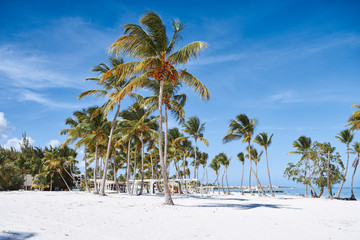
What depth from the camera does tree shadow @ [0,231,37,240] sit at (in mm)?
5134

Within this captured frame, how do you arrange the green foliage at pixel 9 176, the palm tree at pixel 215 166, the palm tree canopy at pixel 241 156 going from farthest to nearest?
the palm tree at pixel 215 166 < the palm tree canopy at pixel 241 156 < the green foliage at pixel 9 176

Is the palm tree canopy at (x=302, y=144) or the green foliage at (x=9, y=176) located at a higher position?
the palm tree canopy at (x=302, y=144)

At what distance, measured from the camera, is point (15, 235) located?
5344 mm

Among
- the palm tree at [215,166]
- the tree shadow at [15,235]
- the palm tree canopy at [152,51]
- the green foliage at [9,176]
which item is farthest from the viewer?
the palm tree at [215,166]

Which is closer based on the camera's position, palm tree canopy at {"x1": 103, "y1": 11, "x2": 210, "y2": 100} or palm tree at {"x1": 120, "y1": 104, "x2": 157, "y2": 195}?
palm tree canopy at {"x1": 103, "y1": 11, "x2": 210, "y2": 100}

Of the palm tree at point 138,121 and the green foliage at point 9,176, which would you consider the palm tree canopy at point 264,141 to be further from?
the green foliage at point 9,176

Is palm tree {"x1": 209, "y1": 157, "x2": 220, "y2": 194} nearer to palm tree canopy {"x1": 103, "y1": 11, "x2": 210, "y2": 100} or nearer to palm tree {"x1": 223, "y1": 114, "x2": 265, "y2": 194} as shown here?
palm tree {"x1": 223, "y1": 114, "x2": 265, "y2": 194}

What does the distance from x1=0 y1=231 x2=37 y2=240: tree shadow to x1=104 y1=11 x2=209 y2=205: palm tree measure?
816 centimetres

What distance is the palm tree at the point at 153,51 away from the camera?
13008 millimetres

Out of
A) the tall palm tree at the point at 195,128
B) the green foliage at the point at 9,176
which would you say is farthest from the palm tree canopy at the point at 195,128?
Result: the green foliage at the point at 9,176

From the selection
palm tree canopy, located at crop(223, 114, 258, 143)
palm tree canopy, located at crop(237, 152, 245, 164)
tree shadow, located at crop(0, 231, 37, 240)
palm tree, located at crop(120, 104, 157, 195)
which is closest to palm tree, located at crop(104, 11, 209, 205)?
tree shadow, located at crop(0, 231, 37, 240)

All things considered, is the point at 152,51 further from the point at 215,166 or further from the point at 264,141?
the point at 215,166

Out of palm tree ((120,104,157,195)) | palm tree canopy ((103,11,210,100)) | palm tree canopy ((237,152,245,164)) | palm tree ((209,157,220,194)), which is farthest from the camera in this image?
palm tree ((209,157,220,194))

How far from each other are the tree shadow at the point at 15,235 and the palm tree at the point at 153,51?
8.16 m
